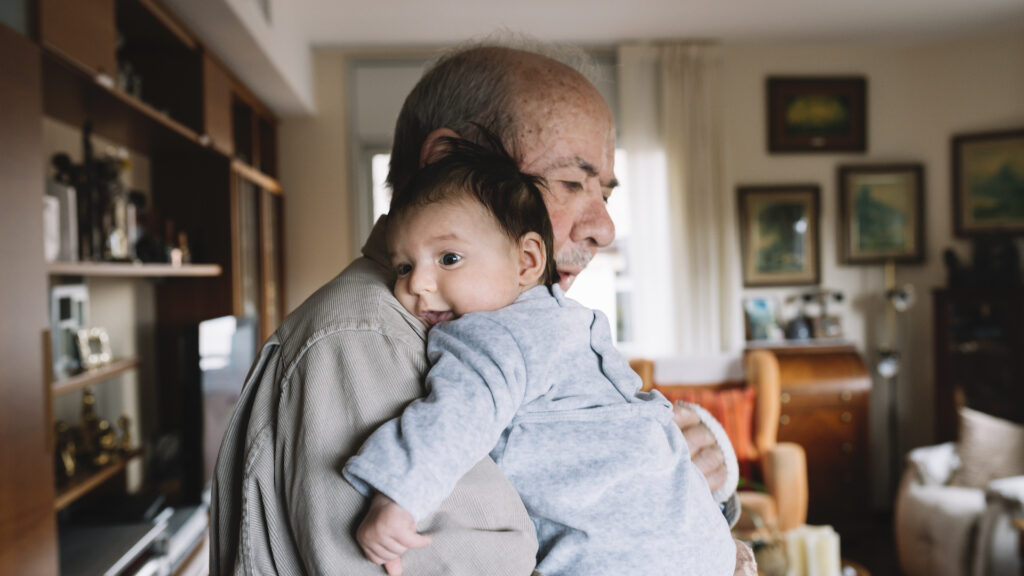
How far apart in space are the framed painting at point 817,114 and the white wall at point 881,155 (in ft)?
0.23

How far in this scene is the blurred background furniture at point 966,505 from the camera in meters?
3.41

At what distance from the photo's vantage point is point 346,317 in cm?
67

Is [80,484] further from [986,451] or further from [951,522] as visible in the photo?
[986,451]

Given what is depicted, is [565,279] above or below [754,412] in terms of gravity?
above

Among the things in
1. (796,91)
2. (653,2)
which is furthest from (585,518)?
(796,91)

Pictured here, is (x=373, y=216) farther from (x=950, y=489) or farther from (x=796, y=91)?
(x=950, y=489)

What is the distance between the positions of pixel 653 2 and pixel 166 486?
3.68 m

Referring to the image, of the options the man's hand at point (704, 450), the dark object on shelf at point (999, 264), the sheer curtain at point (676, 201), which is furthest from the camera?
the sheer curtain at point (676, 201)

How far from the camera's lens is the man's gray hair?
3.33ft


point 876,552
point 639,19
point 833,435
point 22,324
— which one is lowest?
point 876,552

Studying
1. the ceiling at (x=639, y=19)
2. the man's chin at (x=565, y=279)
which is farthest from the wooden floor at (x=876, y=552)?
the man's chin at (x=565, y=279)

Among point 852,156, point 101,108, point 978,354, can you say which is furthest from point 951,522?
point 101,108

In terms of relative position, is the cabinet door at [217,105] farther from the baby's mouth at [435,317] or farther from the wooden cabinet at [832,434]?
the wooden cabinet at [832,434]

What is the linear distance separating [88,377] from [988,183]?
5600 mm
